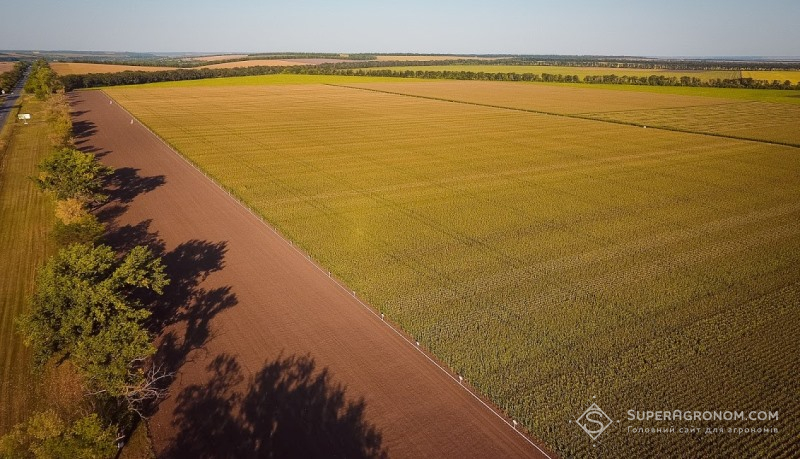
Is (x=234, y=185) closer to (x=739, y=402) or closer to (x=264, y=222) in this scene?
(x=264, y=222)

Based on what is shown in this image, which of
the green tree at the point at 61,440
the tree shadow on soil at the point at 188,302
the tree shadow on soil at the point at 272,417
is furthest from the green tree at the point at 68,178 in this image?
the green tree at the point at 61,440

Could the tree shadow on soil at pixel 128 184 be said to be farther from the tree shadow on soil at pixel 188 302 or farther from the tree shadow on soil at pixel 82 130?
the tree shadow on soil at pixel 82 130

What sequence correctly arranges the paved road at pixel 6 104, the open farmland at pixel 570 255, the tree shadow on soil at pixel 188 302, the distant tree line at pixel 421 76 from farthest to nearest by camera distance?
the distant tree line at pixel 421 76
the paved road at pixel 6 104
the tree shadow on soil at pixel 188 302
the open farmland at pixel 570 255

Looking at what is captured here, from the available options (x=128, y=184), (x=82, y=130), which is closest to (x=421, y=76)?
(x=82, y=130)

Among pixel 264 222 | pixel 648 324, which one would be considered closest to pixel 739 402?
pixel 648 324

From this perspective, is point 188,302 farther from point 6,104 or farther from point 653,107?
point 6,104
